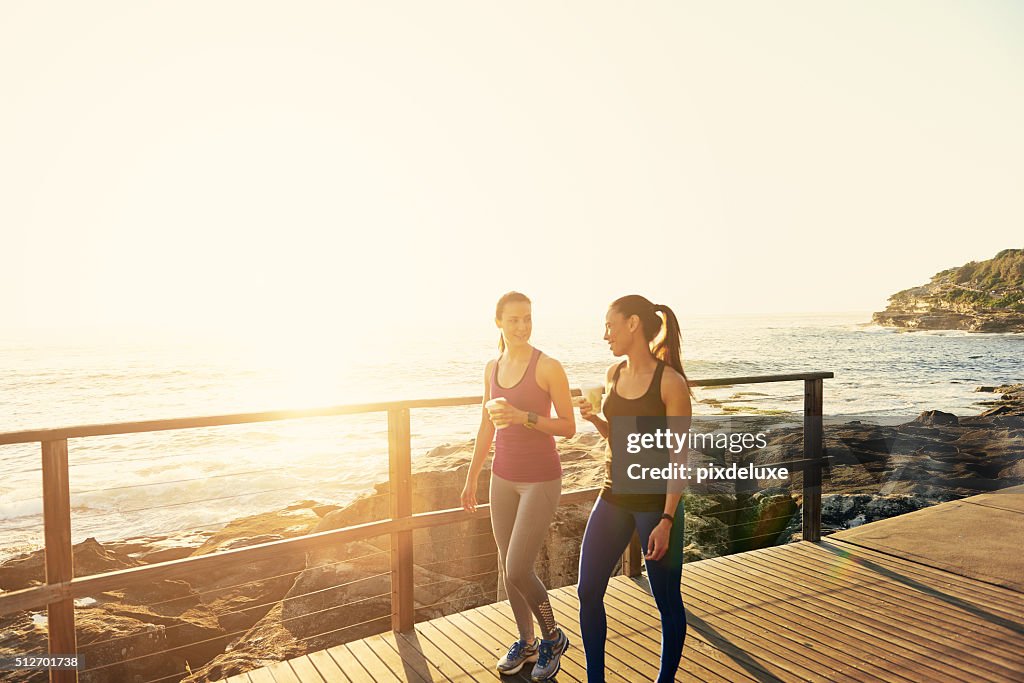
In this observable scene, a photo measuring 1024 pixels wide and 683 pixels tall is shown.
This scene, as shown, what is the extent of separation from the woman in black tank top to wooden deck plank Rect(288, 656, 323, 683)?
4.60 feet

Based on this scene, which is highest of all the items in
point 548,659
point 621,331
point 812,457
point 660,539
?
point 621,331


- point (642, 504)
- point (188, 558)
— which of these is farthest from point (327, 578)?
point (642, 504)

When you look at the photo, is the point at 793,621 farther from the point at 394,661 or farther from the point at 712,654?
the point at 394,661

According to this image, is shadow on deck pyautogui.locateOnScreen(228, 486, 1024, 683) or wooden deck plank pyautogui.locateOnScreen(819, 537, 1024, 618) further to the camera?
wooden deck plank pyautogui.locateOnScreen(819, 537, 1024, 618)

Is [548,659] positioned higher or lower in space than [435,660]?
higher

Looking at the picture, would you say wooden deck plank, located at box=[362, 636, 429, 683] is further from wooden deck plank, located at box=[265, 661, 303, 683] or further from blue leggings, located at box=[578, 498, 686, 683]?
blue leggings, located at box=[578, 498, 686, 683]

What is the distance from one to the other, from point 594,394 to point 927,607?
282 cm

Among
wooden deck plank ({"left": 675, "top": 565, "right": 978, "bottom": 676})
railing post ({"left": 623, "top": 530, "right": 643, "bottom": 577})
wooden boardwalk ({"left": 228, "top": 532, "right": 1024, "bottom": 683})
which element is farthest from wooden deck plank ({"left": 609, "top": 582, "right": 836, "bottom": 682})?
railing post ({"left": 623, "top": 530, "right": 643, "bottom": 577})

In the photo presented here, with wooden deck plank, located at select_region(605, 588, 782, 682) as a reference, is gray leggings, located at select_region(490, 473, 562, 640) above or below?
above

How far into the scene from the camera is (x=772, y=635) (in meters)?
3.77

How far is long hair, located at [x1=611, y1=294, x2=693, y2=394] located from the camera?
8.86 ft

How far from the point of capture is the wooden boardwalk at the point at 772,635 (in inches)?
132

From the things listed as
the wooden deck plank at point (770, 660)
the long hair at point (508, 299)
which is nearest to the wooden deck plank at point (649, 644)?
the wooden deck plank at point (770, 660)

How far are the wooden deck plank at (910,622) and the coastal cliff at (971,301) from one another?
104 metres
